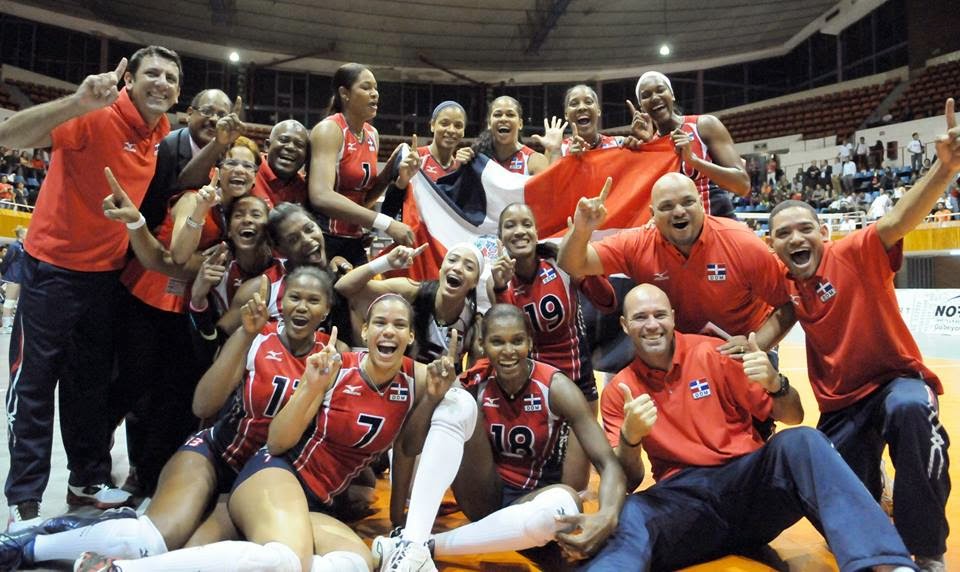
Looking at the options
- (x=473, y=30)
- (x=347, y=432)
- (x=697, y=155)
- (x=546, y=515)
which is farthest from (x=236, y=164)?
(x=473, y=30)

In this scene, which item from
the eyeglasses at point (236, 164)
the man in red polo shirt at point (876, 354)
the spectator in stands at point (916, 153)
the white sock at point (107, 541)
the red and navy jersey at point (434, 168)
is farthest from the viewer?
the spectator in stands at point (916, 153)

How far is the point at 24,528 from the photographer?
264 cm

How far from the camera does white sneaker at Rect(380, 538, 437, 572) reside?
2.32m

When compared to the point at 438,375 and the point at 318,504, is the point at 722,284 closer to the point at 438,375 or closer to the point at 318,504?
the point at 438,375

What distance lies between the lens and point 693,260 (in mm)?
3160

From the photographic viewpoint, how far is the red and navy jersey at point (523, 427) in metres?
2.89

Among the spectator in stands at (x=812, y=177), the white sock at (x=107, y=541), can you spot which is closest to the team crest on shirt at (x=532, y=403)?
the white sock at (x=107, y=541)

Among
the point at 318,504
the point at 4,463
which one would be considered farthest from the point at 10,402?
the point at 318,504

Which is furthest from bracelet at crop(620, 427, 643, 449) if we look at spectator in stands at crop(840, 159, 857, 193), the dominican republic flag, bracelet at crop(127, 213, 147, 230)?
spectator in stands at crop(840, 159, 857, 193)

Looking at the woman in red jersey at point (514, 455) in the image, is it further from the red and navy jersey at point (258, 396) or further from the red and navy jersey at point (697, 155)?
the red and navy jersey at point (697, 155)

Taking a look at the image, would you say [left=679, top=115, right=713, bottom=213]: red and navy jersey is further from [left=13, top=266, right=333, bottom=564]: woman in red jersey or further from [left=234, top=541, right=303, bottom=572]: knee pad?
[left=234, top=541, right=303, bottom=572]: knee pad

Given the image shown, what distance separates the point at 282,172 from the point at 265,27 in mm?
18669

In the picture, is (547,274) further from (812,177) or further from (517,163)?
(812,177)

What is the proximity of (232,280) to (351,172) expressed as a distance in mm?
1118
